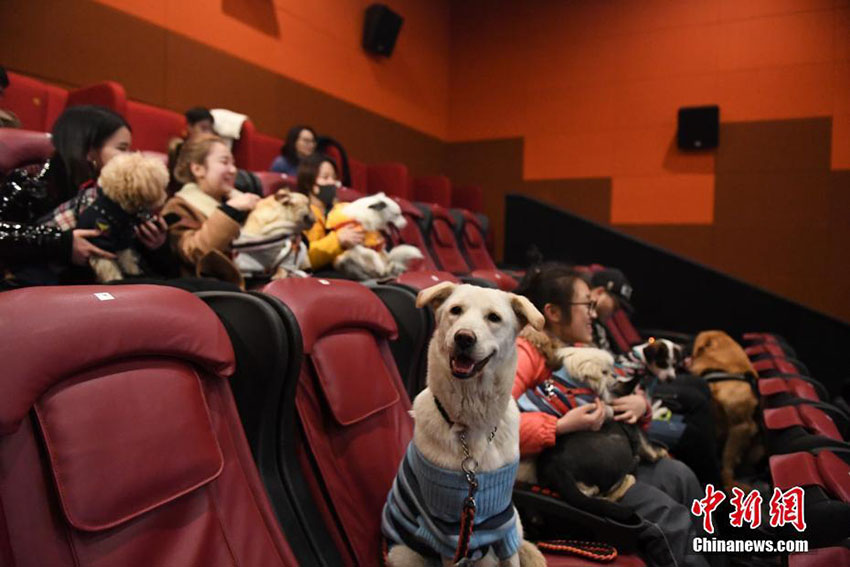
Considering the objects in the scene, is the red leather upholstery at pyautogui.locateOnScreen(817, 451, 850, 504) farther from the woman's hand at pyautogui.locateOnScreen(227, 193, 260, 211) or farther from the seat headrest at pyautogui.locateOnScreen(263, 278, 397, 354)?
the woman's hand at pyautogui.locateOnScreen(227, 193, 260, 211)

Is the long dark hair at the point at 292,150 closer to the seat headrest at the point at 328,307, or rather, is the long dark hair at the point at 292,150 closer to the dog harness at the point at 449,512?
the seat headrest at the point at 328,307

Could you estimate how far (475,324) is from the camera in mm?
1214

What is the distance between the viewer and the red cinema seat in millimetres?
788

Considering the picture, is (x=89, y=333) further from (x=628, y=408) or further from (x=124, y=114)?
(x=124, y=114)

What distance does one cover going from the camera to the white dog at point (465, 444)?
3.83ft

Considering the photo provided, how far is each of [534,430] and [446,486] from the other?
0.44 m

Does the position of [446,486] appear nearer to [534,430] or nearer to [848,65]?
[534,430]

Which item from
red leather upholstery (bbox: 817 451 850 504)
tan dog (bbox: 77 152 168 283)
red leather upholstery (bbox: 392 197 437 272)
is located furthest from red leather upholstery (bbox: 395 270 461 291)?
red leather upholstery (bbox: 392 197 437 272)

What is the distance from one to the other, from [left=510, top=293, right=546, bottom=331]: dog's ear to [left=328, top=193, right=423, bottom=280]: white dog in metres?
1.23

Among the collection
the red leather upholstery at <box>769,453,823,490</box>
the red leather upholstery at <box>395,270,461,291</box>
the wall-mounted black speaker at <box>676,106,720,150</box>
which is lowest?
the red leather upholstery at <box>769,453,823,490</box>

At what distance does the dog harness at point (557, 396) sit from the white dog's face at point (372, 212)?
120 cm

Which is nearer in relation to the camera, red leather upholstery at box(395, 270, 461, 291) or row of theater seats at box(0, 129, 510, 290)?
red leather upholstery at box(395, 270, 461, 291)

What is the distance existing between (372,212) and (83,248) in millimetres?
1266

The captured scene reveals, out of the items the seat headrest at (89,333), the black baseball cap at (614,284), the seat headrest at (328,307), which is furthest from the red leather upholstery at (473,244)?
the seat headrest at (89,333)
